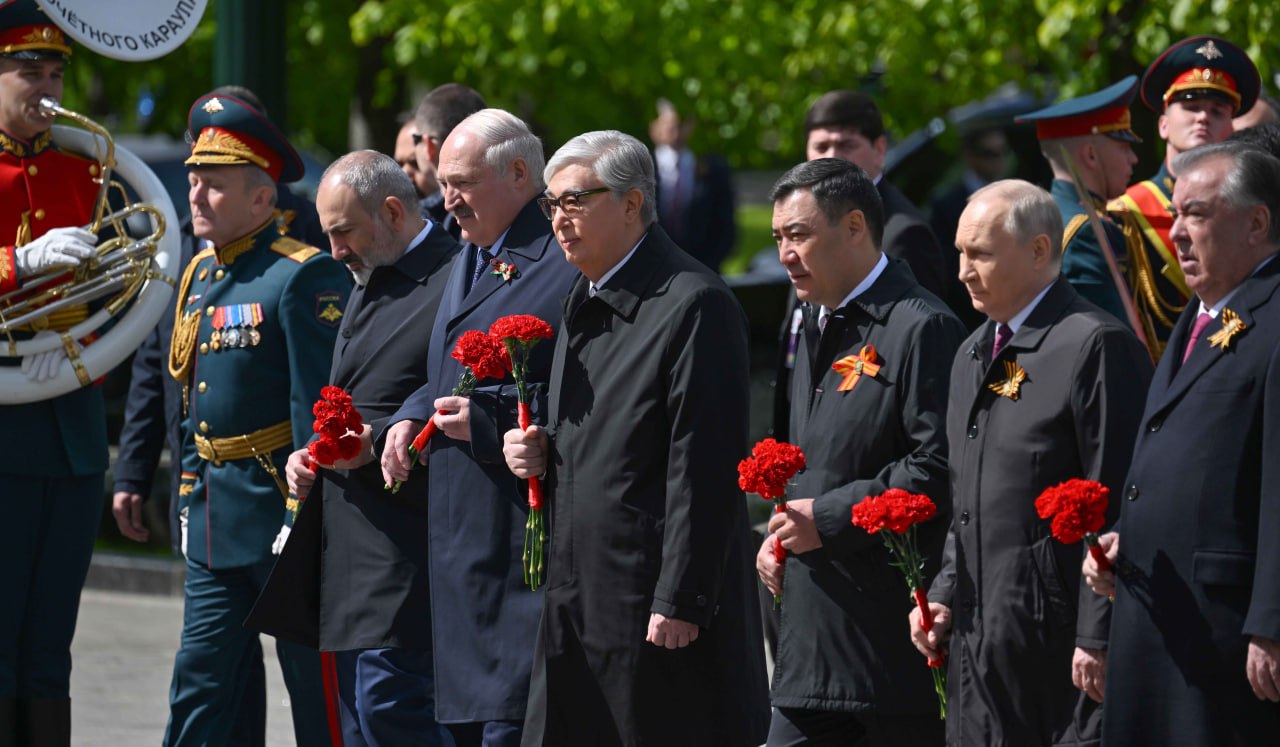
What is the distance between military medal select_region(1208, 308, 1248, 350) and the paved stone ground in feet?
14.6

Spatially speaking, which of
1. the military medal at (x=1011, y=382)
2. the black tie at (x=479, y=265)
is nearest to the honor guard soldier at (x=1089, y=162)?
the military medal at (x=1011, y=382)

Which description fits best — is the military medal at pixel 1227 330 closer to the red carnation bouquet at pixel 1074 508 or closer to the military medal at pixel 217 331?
the red carnation bouquet at pixel 1074 508

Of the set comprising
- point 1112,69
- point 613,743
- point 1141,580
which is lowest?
point 613,743

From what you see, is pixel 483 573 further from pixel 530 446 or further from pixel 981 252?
pixel 981 252

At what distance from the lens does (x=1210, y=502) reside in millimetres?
4316

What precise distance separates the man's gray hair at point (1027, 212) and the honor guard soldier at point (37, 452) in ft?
9.73

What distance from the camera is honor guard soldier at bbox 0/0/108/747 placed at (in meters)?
6.42

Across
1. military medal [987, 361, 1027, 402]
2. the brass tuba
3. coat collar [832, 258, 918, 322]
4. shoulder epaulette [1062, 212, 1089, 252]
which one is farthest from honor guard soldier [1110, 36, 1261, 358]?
the brass tuba

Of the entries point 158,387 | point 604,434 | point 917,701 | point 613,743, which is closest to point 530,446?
point 604,434

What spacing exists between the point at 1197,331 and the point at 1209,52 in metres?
2.86

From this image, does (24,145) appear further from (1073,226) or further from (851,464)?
(1073,226)

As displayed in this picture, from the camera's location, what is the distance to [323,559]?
6066mm

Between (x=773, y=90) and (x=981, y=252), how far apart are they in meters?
7.82

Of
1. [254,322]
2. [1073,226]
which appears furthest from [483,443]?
[1073,226]
